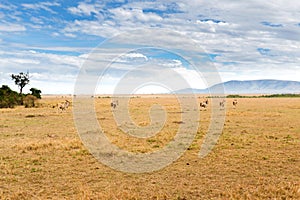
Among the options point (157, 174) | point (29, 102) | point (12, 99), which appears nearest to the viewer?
point (157, 174)

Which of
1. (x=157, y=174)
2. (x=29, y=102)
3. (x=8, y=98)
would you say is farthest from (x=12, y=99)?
(x=157, y=174)

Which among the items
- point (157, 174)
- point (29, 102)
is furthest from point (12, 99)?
point (157, 174)

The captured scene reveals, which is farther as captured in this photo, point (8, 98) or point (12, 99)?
point (12, 99)

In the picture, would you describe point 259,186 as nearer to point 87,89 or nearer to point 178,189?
point 178,189

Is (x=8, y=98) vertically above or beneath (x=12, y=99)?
above

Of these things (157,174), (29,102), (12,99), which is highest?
(12,99)

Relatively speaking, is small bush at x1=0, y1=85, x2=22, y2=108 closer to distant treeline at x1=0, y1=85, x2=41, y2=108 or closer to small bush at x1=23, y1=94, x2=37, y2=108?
distant treeline at x1=0, y1=85, x2=41, y2=108

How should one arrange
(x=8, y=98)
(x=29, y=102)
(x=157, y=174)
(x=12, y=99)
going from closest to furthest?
(x=157, y=174) → (x=8, y=98) → (x=12, y=99) → (x=29, y=102)

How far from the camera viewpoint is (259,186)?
34.4 feet

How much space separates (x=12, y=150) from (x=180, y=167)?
8.81 m

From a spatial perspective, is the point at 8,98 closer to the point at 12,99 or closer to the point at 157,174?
the point at 12,99

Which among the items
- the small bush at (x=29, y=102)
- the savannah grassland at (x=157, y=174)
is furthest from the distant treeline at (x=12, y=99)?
the savannah grassland at (x=157, y=174)

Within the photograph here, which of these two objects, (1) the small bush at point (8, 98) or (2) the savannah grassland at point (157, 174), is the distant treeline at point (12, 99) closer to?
(1) the small bush at point (8, 98)

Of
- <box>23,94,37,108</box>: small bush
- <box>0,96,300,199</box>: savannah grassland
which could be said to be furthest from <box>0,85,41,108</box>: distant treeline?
<box>0,96,300,199</box>: savannah grassland
